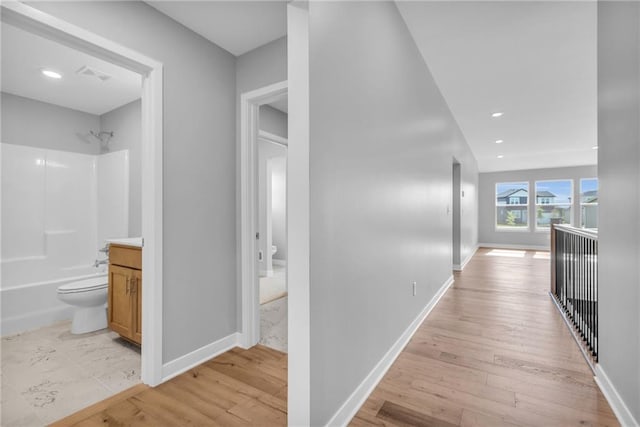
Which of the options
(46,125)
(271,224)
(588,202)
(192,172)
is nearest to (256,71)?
(192,172)

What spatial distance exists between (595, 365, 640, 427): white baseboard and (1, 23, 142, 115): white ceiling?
13.8 ft

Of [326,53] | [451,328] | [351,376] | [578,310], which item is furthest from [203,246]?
[578,310]

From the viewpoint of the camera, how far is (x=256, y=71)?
237 centimetres

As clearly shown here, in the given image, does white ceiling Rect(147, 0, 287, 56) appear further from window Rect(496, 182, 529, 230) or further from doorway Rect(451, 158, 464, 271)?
window Rect(496, 182, 529, 230)

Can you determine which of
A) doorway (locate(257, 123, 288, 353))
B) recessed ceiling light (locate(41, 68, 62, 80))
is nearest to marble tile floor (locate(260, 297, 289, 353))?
doorway (locate(257, 123, 288, 353))

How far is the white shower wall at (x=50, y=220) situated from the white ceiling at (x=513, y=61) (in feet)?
11.9

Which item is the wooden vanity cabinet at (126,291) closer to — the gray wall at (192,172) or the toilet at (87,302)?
the toilet at (87,302)

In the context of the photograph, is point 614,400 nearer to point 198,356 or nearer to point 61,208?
point 198,356

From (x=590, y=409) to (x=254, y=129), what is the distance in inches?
113

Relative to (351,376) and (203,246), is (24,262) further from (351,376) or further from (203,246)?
(351,376)

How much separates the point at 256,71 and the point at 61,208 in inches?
120

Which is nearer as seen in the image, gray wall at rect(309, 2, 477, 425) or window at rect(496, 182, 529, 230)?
gray wall at rect(309, 2, 477, 425)

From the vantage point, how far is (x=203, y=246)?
2203mm

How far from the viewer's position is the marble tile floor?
2.47 meters
